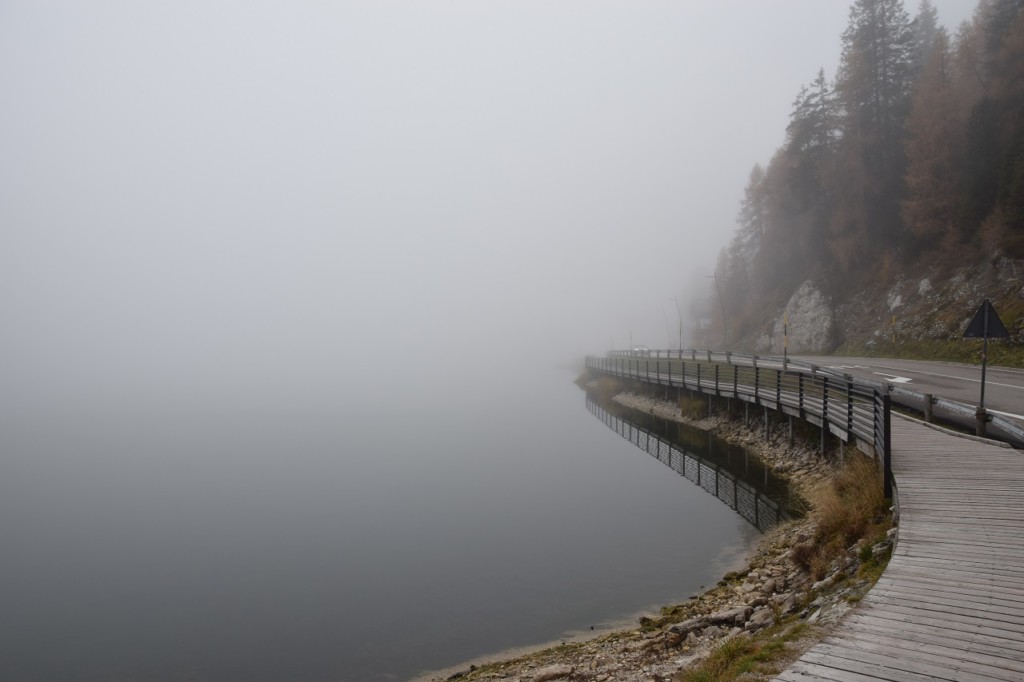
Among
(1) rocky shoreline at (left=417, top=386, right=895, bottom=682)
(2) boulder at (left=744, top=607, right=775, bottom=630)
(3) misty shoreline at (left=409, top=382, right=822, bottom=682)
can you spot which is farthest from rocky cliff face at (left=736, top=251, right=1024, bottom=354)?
(2) boulder at (left=744, top=607, right=775, bottom=630)

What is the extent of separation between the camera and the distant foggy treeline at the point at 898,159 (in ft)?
113

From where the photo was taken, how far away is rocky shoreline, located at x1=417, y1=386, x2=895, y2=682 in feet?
21.8

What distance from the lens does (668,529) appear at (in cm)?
1611

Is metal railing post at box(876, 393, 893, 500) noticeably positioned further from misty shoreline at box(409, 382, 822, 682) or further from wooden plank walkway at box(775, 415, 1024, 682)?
misty shoreline at box(409, 382, 822, 682)

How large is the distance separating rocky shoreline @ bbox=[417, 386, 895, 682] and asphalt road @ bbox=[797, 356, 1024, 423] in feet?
23.8

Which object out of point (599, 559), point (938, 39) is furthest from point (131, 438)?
point (938, 39)

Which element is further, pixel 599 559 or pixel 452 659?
pixel 599 559

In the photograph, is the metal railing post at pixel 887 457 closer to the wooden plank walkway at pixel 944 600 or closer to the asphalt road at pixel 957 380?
the wooden plank walkway at pixel 944 600

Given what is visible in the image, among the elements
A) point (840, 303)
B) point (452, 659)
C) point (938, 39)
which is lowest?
point (452, 659)

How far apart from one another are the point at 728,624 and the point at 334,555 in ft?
35.3

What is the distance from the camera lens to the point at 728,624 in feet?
28.8

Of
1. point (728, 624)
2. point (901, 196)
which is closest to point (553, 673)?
point (728, 624)

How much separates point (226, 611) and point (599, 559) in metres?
8.41

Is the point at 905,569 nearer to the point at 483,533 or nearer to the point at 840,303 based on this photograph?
the point at 483,533
